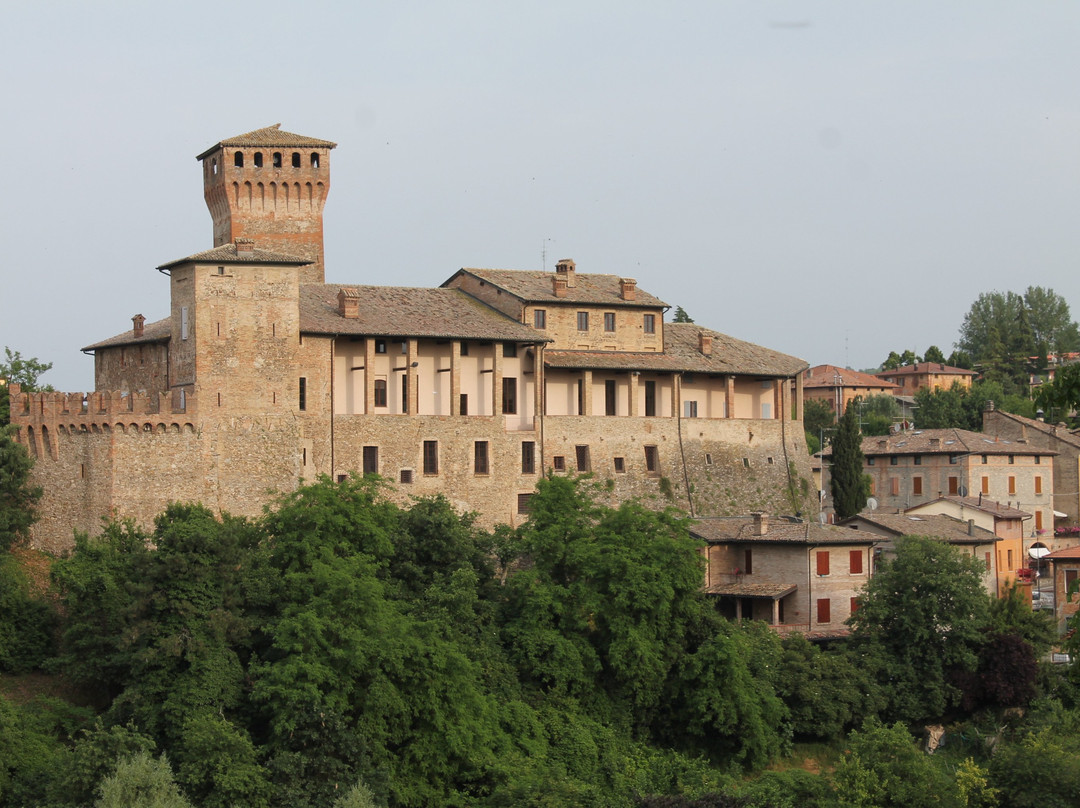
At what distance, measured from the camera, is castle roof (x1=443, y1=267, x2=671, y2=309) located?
5294 cm

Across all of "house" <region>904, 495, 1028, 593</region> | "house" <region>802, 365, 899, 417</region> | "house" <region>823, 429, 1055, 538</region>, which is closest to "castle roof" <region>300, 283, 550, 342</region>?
"house" <region>904, 495, 1028, 593</region>

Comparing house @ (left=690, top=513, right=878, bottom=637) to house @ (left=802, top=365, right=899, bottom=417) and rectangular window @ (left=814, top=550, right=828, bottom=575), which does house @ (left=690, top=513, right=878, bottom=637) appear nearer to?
rectangular window @ (left=814, top=550, right=828, bottom=575)

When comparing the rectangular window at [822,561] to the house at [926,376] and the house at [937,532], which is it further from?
the house at [926,376]

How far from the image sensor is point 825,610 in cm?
4794

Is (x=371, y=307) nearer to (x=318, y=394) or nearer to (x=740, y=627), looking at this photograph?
(x=318, y=394)

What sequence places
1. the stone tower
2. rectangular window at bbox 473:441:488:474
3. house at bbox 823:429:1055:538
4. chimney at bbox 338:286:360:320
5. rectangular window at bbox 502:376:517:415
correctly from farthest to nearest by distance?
house at bbox 823:429:1055:538 < the stone tower < rectangular window at bbox 502:376:517:415 < rectangular window at bbox 473:441:488:474 < chimney at bbox 338:286:360:320

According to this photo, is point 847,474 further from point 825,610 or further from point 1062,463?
point 1062,463

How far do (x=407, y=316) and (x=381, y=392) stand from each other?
2842 mm

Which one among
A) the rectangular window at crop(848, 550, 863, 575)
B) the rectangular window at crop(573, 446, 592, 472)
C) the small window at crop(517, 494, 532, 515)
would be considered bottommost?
the rectangular window at crop(848, 550, 863, 575)

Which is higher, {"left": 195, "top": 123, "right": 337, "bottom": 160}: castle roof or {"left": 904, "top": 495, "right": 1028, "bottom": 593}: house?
{"left": 195, "top": 123, "right": 337, "bottom": 160}: castle roof

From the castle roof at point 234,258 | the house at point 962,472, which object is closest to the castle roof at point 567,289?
the castle roof at point 234,258

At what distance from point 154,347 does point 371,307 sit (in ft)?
22.4

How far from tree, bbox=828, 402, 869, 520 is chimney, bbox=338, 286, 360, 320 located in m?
19.1

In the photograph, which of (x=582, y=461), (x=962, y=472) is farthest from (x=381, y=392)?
(x=962, y=472)
